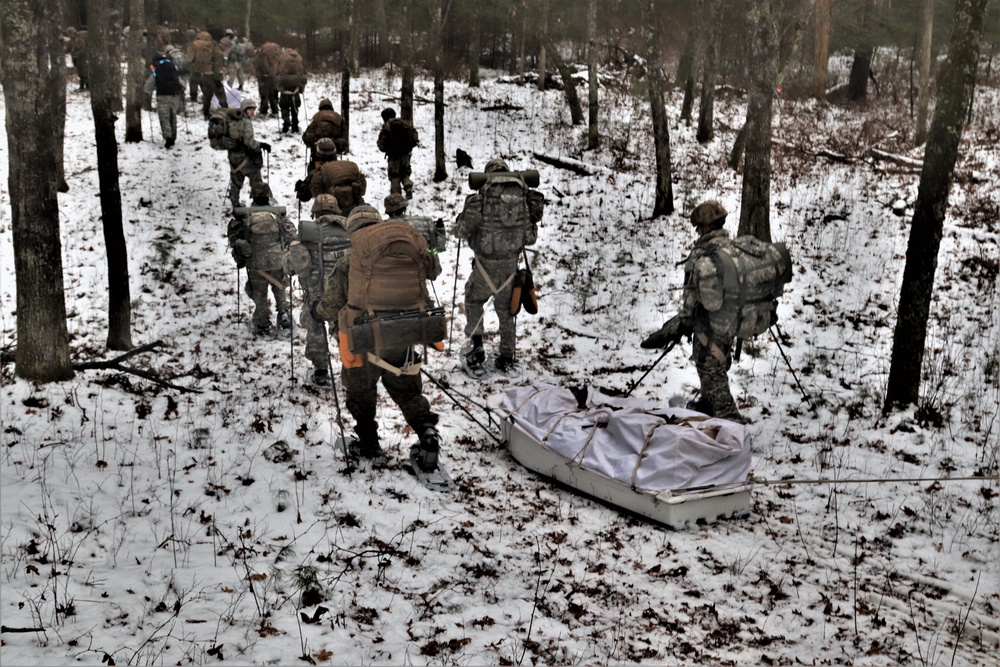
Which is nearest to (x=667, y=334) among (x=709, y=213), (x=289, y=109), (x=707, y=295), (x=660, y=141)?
(x=707, y=295)

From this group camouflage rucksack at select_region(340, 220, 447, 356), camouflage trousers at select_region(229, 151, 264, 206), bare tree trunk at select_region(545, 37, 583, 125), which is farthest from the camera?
bare tree trunk at select_region(545, 37, 583, 125)

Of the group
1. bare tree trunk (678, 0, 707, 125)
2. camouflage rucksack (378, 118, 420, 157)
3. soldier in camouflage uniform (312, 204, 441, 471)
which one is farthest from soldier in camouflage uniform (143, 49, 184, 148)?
soldier in camouflage uniform (312, 204, 441, 471)

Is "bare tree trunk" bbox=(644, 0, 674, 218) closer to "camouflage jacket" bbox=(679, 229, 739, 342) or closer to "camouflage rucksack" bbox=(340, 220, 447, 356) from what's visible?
"camouflage jacket" bbox=(679, 229, 739, 342)

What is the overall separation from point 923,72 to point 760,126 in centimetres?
1192

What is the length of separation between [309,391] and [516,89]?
1867 cm

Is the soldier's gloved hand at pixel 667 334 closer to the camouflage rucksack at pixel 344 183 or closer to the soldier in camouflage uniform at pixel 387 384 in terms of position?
the soldier in camouflage uniform at pixel 387 384

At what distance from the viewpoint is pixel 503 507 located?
679cm

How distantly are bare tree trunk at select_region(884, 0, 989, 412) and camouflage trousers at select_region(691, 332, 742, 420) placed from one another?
1.75 meters

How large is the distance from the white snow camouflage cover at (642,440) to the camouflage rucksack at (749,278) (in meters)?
1.40

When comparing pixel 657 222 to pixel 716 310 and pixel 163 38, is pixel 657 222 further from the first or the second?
pixel 163 38

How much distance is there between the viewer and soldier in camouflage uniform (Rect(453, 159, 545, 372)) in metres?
9.91

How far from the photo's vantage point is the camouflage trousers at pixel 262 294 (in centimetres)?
1112

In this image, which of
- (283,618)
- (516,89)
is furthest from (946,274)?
(516,89)

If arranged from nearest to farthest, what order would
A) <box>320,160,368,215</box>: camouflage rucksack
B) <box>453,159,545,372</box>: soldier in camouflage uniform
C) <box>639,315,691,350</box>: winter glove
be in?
<box>639,315,691,350</box>: winter glove
<box>320,160,368,215</box>: camouflage rucksack
<box>453,159,545,372</box>: soldier in camouflage uniform
